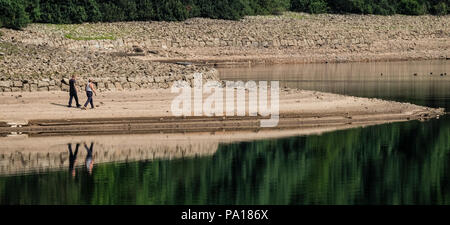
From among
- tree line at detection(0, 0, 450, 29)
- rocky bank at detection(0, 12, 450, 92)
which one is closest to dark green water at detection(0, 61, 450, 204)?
rocky bank at detection(0, 12, 450, 92)

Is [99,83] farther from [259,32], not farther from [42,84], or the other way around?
[259,32]

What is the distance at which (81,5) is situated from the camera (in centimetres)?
8769

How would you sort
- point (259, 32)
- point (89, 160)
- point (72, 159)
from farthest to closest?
point (259, 32) < point (72, 159) < point (89, 160)

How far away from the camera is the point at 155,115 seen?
4416 centimetres

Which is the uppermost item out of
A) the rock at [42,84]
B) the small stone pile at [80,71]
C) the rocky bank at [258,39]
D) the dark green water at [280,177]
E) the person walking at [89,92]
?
the rocky bank at [258,39]

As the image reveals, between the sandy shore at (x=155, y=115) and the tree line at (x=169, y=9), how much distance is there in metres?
33.4

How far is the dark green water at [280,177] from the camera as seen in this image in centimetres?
3114

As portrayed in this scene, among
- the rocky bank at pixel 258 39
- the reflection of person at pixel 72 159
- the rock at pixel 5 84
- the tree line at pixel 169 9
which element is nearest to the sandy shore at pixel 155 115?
the rock at pixel 5 84

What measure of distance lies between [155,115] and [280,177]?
11289mm

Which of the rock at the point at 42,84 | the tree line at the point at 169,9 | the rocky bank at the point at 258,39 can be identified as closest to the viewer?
the rock at the point at 42,84

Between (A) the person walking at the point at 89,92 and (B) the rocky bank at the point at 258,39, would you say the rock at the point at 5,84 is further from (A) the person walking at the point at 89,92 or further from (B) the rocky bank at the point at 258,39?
(B) the rocky bank at the point at 258,39

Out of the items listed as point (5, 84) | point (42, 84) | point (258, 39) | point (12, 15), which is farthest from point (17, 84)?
point (258, 39)
